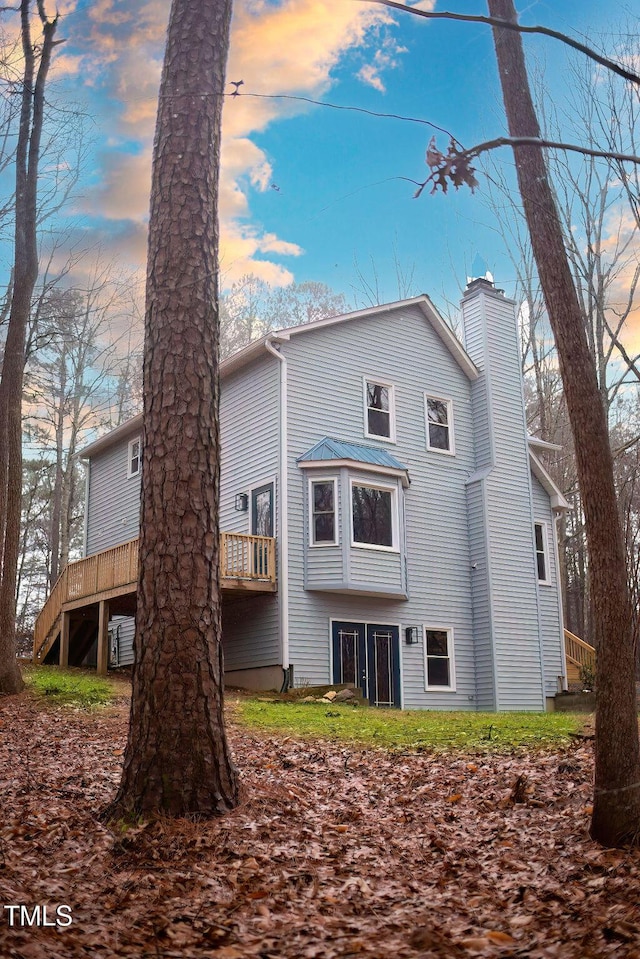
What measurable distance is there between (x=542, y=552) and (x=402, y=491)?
4857 millimetres

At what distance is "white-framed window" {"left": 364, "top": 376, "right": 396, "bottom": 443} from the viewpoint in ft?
56.8

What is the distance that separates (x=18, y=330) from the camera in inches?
477

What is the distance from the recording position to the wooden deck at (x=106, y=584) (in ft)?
49.2

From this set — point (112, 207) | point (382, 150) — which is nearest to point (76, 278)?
point (112, 207)

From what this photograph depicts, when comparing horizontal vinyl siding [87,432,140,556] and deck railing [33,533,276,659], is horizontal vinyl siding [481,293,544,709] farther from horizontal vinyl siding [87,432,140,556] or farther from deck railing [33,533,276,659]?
horizontal vinyl siding [87,432,140,556]

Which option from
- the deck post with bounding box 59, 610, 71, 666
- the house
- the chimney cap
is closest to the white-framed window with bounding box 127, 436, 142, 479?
the house

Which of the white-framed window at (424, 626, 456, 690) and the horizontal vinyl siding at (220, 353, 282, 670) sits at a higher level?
the horizontal vinyl siding at (220, 353, 282, 670)

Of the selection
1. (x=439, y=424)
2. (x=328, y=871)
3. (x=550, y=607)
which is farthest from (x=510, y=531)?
(x=328, y=871)

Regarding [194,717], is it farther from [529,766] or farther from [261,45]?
[261,45]

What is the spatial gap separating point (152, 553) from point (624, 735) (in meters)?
2.98

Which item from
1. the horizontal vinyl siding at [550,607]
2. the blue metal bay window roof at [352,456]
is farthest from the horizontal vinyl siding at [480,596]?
the blue metal bay window roof at [352,456]

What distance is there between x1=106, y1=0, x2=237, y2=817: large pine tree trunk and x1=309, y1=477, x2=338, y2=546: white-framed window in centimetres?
1038

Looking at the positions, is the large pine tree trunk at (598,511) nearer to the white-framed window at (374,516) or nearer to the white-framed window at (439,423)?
the white-framed window at (374,516)

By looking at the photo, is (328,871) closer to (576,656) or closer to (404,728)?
(404,728)
